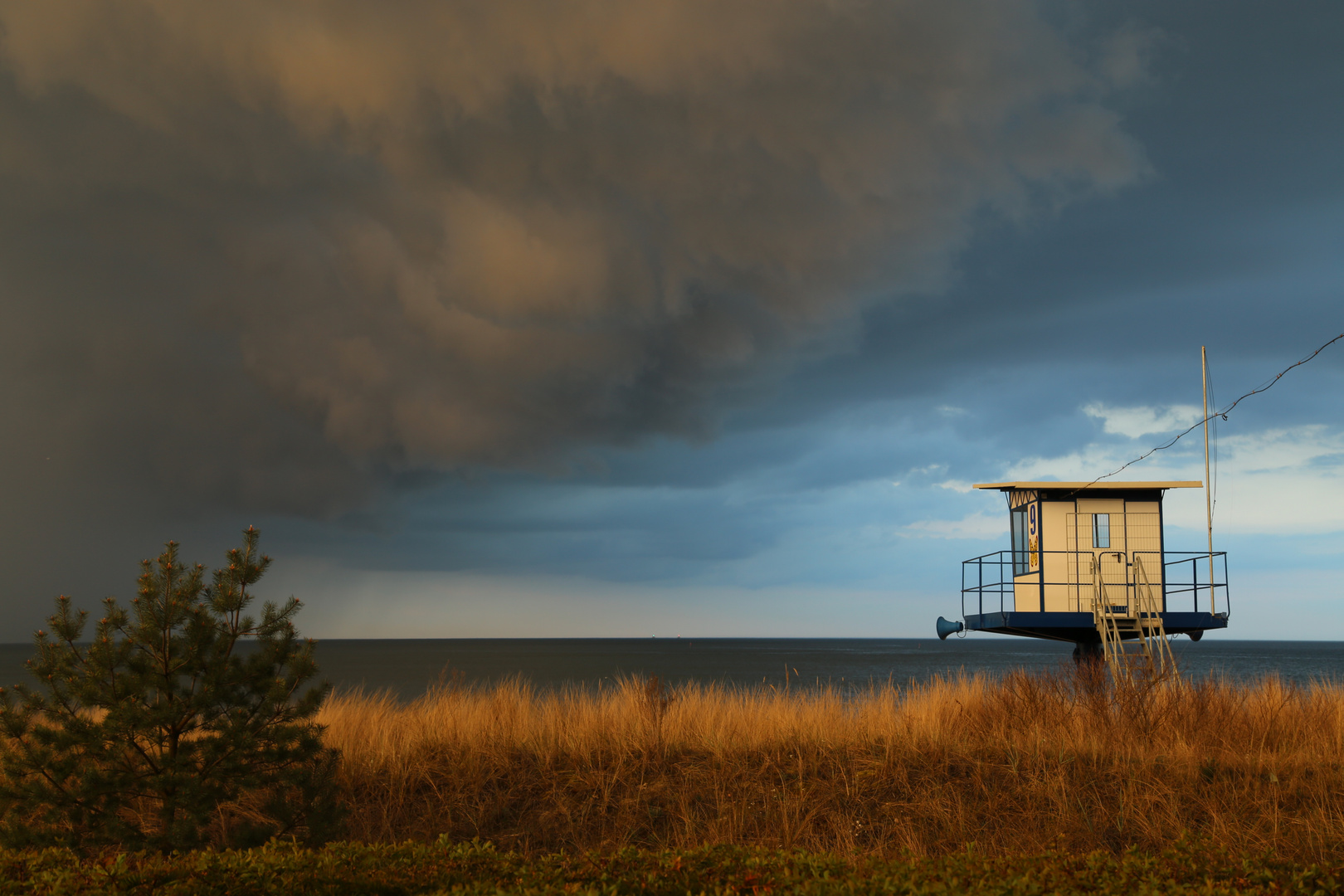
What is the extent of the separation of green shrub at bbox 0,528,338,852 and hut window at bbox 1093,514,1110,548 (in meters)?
19.2

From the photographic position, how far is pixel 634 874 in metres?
5.47

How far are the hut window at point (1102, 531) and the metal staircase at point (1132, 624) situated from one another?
293 millimetres

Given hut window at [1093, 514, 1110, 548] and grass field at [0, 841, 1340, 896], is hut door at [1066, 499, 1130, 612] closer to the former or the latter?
hut window at [1093, 514, 1110, 548]

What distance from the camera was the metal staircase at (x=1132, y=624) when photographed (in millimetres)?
13586

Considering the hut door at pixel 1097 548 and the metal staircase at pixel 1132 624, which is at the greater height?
the hut door at pixel 1097 548

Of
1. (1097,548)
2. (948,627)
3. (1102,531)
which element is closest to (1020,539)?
(1097,548)

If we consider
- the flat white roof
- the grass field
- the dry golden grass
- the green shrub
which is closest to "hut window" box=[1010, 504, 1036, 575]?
the flat white roof

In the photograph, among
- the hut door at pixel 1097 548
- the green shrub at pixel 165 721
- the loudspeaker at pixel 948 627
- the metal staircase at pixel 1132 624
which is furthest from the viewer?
the loudspeaker at pixel 948 627

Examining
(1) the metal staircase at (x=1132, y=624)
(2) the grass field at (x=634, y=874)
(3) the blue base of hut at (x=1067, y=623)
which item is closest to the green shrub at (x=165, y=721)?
(2) the grass field at (x=634, y=874)

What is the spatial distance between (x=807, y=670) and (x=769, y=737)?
214 feet

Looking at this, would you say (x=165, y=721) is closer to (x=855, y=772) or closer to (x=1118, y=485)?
(x=855, y=772)

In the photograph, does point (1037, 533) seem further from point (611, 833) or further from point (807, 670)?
point (807, 670)

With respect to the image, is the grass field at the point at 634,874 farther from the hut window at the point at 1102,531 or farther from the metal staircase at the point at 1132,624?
the hut window at the point at 1102,531

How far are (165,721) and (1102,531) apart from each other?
20492mm
